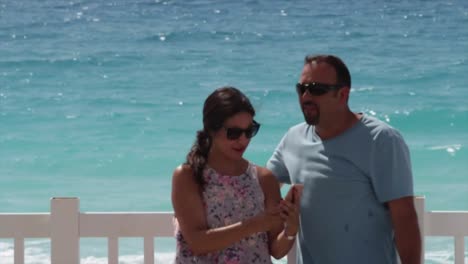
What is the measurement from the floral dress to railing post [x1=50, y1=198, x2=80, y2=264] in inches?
27.5

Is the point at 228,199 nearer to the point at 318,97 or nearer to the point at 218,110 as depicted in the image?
the point at 218,110

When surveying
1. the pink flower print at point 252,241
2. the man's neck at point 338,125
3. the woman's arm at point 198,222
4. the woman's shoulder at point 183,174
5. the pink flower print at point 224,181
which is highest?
the man's neck at point 338,125

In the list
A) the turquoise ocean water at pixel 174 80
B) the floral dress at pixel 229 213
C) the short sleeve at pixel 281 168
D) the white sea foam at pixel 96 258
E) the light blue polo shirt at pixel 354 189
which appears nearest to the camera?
the floral dress at pixel 229 213

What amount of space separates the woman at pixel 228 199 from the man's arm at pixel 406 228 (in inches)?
14.8

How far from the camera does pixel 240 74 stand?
18.6m

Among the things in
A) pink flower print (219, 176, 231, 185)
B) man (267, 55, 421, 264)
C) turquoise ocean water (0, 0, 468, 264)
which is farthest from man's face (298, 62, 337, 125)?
turquoise ocean water (0, 0, 468, 264)

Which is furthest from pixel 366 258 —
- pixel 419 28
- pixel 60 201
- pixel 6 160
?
pixel 419 28

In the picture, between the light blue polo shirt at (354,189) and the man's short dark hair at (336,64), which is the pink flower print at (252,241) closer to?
the light blue polo shirt at (354,189)

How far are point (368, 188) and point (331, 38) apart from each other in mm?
16119

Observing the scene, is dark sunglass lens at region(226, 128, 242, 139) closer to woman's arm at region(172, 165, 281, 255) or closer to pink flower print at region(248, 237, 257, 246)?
woman's arm at region(172, 165, 281, 255)

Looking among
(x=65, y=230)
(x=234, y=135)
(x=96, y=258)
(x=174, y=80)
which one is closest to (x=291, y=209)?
(x=234, y=135)

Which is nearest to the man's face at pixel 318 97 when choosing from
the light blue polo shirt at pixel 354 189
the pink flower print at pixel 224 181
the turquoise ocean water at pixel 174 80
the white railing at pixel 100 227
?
the light blue polo shirt at pixel 354 189

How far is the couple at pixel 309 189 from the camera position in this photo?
301cm

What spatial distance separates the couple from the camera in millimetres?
3006
